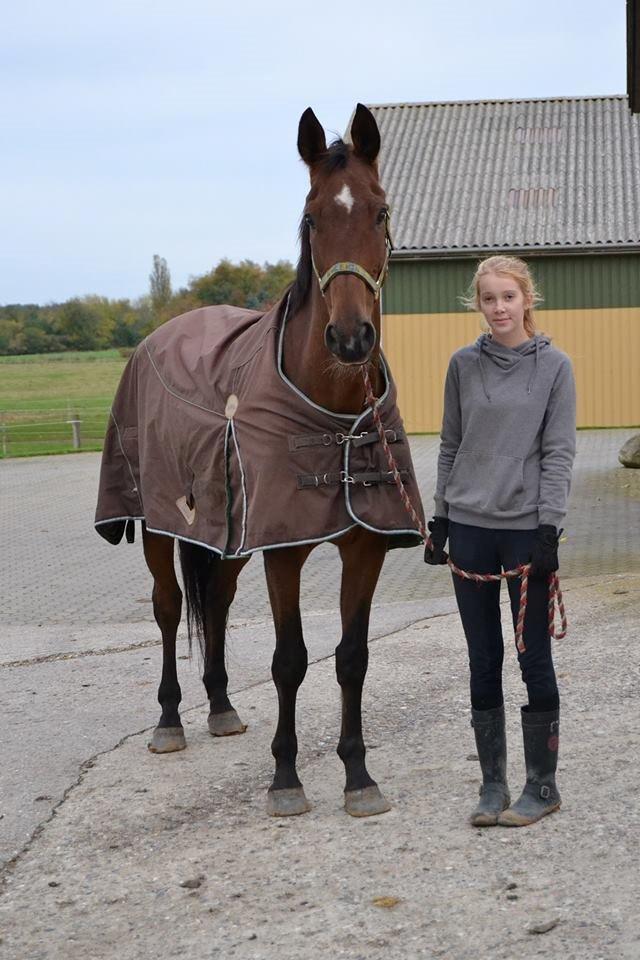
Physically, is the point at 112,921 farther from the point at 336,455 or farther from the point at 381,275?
the point at 381,275

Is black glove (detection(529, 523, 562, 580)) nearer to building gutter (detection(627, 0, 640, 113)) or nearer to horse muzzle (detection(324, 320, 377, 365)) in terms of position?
horse muzzle (detection(324, 320, 377, 365))

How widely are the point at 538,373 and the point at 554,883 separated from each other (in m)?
1.59

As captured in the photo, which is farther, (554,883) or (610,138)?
(610,138)

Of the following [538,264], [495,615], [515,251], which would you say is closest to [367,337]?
[495,615]

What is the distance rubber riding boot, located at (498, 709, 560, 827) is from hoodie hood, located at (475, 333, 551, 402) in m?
1.09

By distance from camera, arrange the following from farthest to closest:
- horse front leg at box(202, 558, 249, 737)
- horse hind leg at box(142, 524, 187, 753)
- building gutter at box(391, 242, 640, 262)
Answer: building gutter at box(391, 242, 640, 262), horse front leg at box(202, 558, 249, 737), horse hind leg at box(142, 524, 187, 753)

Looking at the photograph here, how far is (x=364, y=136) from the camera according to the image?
164 inches

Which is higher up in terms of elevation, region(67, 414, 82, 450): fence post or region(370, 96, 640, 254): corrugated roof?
region(370, 96, 640, 254): corrugated roof

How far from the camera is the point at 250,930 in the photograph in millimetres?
3295

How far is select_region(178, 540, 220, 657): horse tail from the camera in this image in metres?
5.52

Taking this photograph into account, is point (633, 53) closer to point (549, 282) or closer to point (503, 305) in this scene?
point (503, 305)

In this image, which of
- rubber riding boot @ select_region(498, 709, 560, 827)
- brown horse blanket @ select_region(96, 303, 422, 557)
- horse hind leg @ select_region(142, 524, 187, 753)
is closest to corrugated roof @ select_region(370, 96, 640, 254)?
horse hind leg @ select_region(142, 524, 187, 753)

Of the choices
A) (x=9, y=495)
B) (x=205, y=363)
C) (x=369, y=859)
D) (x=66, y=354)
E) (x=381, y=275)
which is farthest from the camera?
(x=66, y=354)

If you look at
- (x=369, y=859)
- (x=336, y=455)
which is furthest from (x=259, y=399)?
(x=369, y=859)
